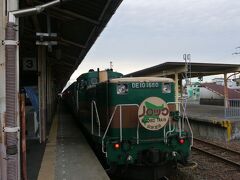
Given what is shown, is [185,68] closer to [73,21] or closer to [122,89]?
[73,21]

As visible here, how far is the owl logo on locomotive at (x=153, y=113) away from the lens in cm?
728

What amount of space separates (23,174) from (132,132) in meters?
3.19

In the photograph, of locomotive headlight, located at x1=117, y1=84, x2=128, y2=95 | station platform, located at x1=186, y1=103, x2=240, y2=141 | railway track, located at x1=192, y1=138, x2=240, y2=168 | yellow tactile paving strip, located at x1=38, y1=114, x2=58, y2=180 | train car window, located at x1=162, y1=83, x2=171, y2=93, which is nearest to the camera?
yellow tactile paving strip, located at x1=38, y1=114, x2=58, y2=180

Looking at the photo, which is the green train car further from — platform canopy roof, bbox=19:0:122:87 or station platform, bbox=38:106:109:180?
platform canopy roof, bbox=19:0:122:87

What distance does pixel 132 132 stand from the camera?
26.4 ft

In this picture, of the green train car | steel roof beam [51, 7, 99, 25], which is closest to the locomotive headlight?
the green train car

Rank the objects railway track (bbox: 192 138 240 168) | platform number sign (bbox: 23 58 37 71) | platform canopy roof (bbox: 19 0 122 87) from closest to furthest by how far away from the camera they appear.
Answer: platform canopy roof (bbox: 19 0 122 87)
railway track (bbox: 192 138 240 168)
platform number sign (bbox: 23 58 37 71)


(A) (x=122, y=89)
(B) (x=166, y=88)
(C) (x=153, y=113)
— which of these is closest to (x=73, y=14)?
(A) (x=122, y=89)

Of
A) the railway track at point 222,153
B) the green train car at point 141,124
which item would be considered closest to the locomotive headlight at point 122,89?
the green train car at point 141,124

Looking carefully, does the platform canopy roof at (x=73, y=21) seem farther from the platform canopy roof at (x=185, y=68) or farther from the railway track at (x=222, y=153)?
Result: the platform canopy roof at (x=185, y=68)

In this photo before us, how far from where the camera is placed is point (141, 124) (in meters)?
7.34

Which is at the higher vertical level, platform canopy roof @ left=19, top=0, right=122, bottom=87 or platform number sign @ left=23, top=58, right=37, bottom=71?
platform canopy roof @ left=19, top=0, right=122, bottom=87

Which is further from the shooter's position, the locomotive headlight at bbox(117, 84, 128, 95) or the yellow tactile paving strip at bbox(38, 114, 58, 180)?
the locomotive headlight at bbox(117, 84, 128, 95)

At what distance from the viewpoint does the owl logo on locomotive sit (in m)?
7.28
